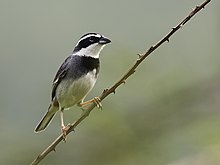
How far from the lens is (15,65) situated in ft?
10.5

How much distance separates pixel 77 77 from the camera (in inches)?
100

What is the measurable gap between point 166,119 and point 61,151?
45 centimetres

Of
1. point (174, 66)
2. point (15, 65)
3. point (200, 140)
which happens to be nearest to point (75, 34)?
point (15, 65)

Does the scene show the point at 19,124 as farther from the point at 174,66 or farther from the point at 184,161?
the point at 184,161

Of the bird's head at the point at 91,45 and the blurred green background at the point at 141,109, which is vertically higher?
the bird's head at the point at 91,45

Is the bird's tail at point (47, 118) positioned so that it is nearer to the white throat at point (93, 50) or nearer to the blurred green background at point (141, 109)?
the blurred green background at point (141, 109)

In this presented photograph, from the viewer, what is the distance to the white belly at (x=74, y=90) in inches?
97.0

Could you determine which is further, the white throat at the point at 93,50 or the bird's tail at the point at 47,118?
the bird's tail at the point at 47,118

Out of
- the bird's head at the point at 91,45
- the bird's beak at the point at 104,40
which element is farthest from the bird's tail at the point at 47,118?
the bird's beak at the point at 104,40

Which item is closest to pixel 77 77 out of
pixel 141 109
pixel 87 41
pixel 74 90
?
pixel 74 90

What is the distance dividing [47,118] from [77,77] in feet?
0.87

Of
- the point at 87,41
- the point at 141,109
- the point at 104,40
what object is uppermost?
the point at 87,41

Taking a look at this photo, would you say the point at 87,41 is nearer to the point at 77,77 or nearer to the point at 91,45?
the point at 91,45

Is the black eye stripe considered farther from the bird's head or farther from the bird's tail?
the bird's tail
